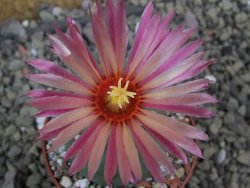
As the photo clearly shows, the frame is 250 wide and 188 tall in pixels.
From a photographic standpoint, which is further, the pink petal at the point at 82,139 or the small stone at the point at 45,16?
the small stone at the point at 45,16

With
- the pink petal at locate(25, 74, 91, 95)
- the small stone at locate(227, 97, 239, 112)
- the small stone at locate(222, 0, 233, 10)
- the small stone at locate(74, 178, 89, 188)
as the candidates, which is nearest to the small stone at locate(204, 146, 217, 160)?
the small stone at locate(227, 97, 239, 112)

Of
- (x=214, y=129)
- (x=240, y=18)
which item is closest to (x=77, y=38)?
(x=214, y=129)

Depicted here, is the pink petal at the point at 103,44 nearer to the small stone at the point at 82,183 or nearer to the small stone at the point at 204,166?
the small stone at the point at 82,183

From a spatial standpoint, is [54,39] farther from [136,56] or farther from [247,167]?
[247,167]

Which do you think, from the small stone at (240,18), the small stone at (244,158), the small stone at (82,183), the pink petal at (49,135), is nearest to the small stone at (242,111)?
the small stone at (244,158)

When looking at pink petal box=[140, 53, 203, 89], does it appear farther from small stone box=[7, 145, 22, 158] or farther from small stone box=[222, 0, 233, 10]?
small stone box=[222, 0, 233, 10]

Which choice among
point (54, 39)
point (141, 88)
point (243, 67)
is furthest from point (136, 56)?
point (243, 67)

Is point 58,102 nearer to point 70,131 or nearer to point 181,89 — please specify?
point 70,131

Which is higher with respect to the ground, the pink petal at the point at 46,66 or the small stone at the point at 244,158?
the pink petal at the point at 46,66
